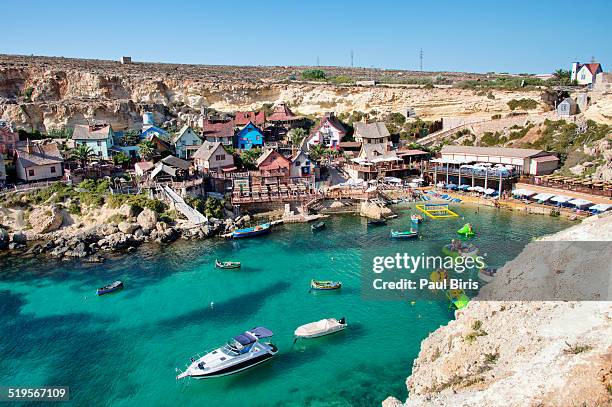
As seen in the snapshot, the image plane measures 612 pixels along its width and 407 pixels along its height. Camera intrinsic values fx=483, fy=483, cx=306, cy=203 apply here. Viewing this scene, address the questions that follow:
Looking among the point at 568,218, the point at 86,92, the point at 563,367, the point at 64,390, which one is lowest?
the point at 64,390

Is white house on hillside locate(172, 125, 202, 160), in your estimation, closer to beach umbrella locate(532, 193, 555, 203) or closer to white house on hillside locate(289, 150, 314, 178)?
white house on hillside locate(289, 150, 314, 178)

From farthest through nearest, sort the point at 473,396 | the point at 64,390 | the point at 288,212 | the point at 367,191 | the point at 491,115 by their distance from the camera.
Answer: the point at 491,115 < the point at 367,191 < the point at 288,212 < the point at 64,390 < the point at 473,396

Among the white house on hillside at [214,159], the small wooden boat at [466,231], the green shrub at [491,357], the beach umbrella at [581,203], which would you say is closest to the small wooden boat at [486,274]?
the small wooden boat at [466,231]

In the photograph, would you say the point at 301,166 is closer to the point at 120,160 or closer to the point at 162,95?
the point at 120,160

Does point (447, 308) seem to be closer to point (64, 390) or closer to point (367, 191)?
point (64, 390)

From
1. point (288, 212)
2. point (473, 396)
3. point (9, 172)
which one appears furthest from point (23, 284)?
point (473, 396)

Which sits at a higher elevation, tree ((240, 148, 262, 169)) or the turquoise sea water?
tree ((240, 148, 262, 169))

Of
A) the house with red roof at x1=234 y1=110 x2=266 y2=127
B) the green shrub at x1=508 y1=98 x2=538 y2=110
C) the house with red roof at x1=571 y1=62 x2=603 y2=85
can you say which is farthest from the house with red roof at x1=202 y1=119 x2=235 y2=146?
the house with red roof at x1=571 y1=62 x2=603 y2=85
